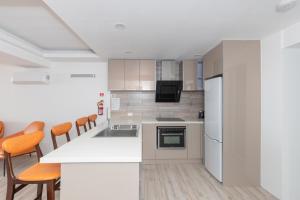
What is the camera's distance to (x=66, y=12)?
76.4 inches

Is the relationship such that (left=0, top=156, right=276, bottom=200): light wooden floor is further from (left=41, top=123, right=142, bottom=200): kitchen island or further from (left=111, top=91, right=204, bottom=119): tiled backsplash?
(left=111, top=91, right=204, bottom=119): tiled backsplash

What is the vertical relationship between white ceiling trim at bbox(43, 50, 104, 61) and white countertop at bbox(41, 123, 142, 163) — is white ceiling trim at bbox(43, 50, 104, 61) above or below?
above

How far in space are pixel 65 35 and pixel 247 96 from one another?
310 cm

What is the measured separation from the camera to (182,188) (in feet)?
9.56

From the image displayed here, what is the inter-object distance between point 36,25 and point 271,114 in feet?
11.9

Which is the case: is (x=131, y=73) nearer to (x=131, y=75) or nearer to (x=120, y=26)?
(x=131, y=75)

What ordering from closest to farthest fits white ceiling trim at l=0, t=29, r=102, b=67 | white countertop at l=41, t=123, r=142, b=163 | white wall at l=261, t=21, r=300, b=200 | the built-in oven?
1. white countertop at l=41, t=123, r=142, b=163
2. white wall at l=261, t=21, r=300, b=200
3. white ceiling trim at l=0, t=29, r=102, b=67
4. the built-in oven

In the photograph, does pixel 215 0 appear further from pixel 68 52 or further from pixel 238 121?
pixel 68 52

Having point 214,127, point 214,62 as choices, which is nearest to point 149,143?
point 214,127

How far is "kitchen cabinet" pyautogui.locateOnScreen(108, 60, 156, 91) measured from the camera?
168 inches

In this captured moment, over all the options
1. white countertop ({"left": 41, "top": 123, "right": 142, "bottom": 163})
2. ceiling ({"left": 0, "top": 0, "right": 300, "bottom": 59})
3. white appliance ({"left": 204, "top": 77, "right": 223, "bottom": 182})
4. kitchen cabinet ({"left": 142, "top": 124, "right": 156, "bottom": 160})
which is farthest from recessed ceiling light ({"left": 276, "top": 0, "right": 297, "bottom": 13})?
kitchen cabinet ({"left": 142, "top": 124, "right": 156, "bottom": 160})

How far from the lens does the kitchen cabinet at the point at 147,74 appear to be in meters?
4.31

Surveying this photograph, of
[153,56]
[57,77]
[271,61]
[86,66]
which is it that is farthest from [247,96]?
[57,77]

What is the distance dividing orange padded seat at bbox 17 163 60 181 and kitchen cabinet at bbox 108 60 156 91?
100 inches
